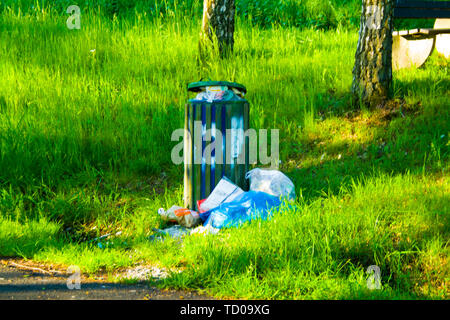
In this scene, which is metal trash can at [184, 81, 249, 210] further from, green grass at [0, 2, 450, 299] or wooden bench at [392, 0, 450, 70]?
wooden bench at [392, 0, 450, 70]

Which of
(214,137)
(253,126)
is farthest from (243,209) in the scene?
(253,126)

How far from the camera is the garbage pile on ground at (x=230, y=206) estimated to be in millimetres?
4918

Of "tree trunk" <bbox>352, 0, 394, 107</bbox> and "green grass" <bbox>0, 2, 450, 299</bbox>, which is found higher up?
"tree trunk" <bbox>352, 0, 394, 107</bbox>

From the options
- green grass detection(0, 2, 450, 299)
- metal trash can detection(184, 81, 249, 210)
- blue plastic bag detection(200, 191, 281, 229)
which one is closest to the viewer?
green grass detection(0, 2, 450, 299)

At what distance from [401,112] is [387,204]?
2.07 meters

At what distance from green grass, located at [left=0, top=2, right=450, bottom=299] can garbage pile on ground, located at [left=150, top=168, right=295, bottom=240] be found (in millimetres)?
184

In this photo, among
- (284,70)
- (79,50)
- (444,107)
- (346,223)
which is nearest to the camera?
(346,223)

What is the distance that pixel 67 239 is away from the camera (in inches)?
208

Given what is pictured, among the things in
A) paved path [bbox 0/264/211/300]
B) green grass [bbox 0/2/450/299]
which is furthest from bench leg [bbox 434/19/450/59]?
paved path [bbox 0/264/211/300]

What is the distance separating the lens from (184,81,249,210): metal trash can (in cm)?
516

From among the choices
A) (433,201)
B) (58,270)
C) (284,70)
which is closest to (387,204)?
(433,201)

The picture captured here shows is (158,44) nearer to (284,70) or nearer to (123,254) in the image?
(284,70)

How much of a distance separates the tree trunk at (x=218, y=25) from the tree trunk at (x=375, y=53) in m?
2.30

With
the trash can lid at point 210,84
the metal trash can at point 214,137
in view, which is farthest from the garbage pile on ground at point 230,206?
the trash can lid at point 210,84
